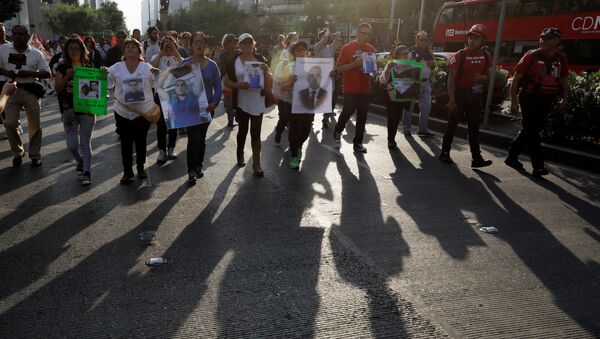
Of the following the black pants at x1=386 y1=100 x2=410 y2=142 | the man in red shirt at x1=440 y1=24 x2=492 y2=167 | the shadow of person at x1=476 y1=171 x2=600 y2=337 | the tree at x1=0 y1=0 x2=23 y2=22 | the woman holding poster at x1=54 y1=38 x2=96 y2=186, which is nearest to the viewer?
the shadow of person at x1=476 y1=171 x2=600 y2=337

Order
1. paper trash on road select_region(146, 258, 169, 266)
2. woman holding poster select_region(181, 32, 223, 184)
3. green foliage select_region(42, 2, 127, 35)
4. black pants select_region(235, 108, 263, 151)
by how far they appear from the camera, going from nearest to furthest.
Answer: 1. paper trash on road select_region(146, 258, 169, 266)
2. woman holding poster select_region(181, 32, 223, 184)
3. black pants select_region(235, 108, 263, 151)
4. green foliage select_region(42, 2, 127, 35)

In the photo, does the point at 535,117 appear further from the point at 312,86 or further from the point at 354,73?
the point at 312,86

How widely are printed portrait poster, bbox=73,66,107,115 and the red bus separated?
57.1 ft

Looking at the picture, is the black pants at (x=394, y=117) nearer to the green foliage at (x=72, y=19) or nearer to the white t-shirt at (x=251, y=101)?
the white t-shirt at (x=251, y=101)

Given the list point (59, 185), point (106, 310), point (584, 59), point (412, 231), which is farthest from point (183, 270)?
point (584, 59)

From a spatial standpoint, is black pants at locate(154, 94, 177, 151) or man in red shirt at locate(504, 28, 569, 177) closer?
man in red shirt at locate(504, 28, 569, 177)

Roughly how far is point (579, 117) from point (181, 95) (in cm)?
600

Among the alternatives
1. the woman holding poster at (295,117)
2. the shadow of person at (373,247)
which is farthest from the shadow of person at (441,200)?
the woman holding poster at (295,117)

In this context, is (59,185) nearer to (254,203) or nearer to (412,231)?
(254,203)

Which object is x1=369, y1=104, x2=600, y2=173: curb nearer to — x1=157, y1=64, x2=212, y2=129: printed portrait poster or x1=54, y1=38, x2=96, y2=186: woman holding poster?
x1=157, y1=64, x2=212, y2=129: printed portrait poster

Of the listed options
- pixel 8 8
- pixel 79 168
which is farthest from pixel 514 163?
pixel 8 8

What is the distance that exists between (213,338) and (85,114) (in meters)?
4.11

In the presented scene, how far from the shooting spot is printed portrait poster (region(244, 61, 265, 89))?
6012 mm

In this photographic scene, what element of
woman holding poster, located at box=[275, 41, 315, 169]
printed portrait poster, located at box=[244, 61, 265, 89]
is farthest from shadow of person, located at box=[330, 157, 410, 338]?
printed portrait poster, located at box=[244, 61, 265, 89]
